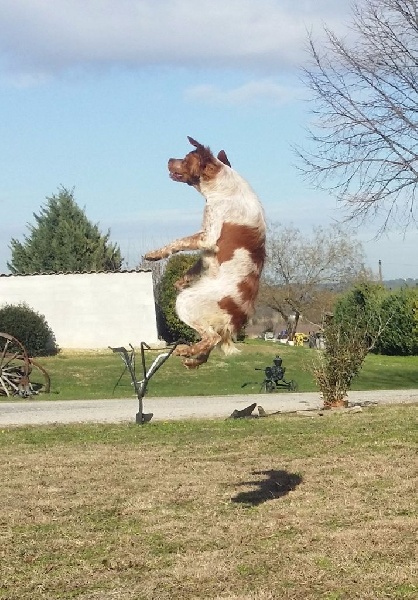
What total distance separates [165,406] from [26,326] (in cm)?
1264

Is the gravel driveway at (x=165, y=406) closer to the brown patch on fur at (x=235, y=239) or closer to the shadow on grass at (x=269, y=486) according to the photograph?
the shadow on grass at (x=269, y=486)

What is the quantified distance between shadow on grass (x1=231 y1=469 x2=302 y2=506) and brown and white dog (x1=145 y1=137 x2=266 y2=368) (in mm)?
7305

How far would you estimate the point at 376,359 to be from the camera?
40656 mm

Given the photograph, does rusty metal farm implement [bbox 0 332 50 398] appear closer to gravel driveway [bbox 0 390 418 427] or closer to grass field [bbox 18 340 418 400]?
grass field [bbox 18 340 418 400]

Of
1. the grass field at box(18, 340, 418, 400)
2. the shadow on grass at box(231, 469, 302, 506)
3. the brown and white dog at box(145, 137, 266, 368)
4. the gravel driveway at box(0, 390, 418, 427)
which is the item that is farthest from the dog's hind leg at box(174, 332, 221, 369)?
the grass field at box(18, 340, 418, 400)

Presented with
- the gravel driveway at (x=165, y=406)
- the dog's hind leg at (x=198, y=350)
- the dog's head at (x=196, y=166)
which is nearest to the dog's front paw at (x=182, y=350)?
the dog's hind leg at (x=198, y=350)

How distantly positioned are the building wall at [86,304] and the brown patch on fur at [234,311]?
27453 mm

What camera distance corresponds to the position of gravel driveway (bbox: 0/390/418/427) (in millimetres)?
19062

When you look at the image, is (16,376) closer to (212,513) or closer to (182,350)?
(212,513)

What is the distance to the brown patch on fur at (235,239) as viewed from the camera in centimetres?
388

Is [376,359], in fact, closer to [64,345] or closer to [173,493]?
[64,345]

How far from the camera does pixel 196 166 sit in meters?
3.79

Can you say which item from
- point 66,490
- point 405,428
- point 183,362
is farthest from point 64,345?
point 183,362

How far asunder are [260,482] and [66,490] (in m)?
2.31
